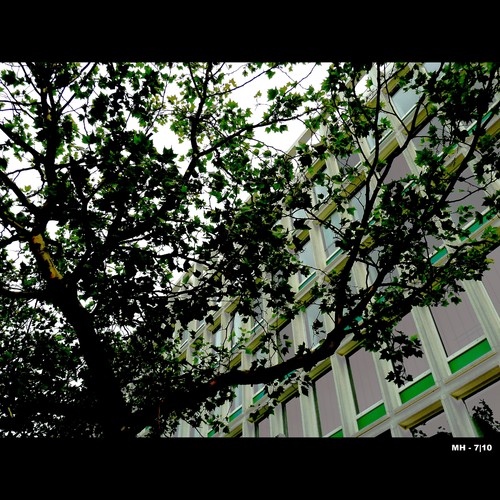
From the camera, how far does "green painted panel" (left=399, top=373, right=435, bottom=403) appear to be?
1197 cm

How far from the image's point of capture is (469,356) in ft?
36.8

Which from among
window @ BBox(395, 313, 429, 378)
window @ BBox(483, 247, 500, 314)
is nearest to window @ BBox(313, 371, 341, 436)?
window @ BBox(395, 313, 429, 378)

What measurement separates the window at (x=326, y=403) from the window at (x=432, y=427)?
3338 mm

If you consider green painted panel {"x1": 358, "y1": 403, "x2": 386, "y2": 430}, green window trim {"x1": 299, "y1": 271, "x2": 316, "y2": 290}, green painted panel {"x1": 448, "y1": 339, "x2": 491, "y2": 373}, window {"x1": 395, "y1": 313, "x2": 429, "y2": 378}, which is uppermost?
green window trim {"x1": 299, "y1": 271, "x2": 316, "y2": 290}

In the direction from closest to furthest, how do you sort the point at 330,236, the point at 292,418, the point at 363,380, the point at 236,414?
the point at 363,380
the point at 292,418
the point at 330,236
the point at 236,414

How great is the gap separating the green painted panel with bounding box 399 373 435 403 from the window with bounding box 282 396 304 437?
5062mm

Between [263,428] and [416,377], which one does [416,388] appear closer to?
[416,377]

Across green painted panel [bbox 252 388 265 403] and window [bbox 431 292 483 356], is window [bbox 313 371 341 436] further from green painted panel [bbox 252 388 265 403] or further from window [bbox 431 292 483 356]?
window [bbox 431 292 483 356]

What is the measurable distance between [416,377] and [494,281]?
387 centimetres

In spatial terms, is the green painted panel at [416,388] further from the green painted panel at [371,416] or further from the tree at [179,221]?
the tree at [179,221]

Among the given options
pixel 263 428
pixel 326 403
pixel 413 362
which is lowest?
pixel 413 362

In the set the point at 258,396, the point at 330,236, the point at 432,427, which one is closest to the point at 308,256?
the point at 330,236
